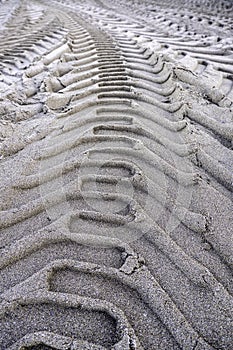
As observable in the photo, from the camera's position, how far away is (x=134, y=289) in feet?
4.29

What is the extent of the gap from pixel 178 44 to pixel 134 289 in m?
3.46

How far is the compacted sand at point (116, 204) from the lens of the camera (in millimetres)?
1211

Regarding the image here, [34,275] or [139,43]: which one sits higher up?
[139,43]

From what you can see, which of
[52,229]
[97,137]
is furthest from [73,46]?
[52,229]

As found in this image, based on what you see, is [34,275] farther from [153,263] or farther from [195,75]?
[195,75]

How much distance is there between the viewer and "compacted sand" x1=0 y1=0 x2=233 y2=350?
1211 millimetres

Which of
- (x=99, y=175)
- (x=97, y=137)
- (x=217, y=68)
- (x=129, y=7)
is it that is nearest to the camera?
(x=99, y=175)

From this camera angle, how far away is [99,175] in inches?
71.4

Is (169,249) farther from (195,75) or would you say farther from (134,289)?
(195,75)

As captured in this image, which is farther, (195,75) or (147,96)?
(195,75)

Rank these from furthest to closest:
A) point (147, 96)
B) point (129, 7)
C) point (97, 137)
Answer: point (129, 7), point (147, 96), point (97, 137)

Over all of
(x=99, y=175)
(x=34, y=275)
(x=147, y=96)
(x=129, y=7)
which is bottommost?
(x=34, y=275)

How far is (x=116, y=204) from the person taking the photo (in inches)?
65.9

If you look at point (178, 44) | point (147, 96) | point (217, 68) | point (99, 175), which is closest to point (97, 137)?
point (99, 175)
